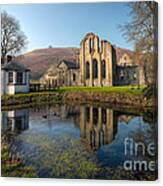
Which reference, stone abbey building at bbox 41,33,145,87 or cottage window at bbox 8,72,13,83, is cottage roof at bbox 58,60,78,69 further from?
cottage window at bbox 8,72,13,83

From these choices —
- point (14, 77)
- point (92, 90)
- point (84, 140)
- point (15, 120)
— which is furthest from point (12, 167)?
point (92, 90)

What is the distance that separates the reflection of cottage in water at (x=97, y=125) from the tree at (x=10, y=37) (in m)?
0.63

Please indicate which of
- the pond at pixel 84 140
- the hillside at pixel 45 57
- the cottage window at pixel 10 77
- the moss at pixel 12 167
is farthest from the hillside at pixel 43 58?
the moss at pixel 12 167

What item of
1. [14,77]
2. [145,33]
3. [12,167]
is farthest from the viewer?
[14,77]

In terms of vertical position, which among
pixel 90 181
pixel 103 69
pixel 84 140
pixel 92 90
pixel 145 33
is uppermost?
pixel 145 33

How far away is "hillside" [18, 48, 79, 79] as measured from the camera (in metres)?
2.96

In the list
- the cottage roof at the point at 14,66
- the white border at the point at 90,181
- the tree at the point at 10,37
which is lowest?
the white border at the point at 90,181

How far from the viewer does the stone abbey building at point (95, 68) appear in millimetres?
2922

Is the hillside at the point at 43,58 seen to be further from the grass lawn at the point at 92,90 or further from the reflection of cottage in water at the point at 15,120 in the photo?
the reflection of cottage in water at the point at 15,120

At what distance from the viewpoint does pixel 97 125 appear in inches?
116

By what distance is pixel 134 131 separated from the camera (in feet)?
9.34

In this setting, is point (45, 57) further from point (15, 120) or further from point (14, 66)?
point (15, 120)

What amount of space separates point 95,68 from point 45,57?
36 cm

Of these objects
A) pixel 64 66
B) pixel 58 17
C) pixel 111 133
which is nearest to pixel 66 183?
pixel 111 133
